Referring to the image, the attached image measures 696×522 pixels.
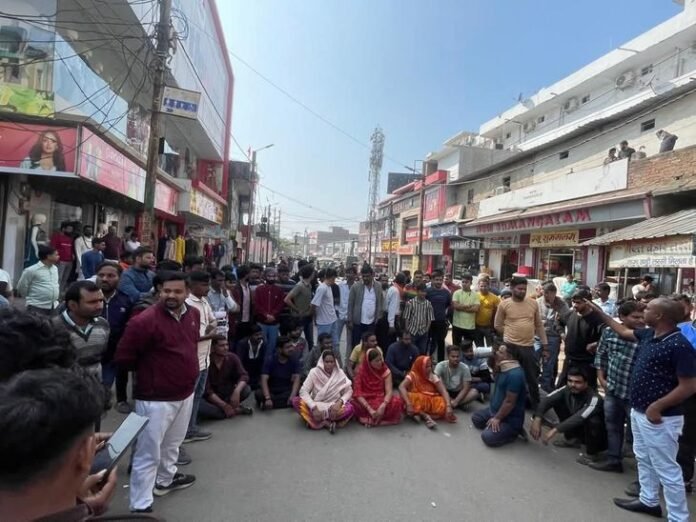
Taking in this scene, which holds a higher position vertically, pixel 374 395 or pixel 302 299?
pixel 302 299

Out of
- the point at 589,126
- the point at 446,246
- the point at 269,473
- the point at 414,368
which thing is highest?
the point at 589,126

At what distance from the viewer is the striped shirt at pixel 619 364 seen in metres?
4.10

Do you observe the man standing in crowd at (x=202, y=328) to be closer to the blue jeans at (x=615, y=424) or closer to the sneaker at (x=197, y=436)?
the sneaker at (x=197, y=436)

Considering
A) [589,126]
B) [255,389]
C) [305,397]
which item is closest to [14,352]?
[305,397]

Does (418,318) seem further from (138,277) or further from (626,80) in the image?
(626,80)

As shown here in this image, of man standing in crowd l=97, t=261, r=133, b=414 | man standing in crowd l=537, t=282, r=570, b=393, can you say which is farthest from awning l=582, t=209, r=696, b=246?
man standing in crowd l=97, t=261, r=133, b=414

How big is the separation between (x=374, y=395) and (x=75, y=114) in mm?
8116

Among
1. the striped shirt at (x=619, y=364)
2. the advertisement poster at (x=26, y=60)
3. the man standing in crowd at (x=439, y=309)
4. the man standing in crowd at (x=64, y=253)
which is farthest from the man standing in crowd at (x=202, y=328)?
the advertisement poster at (x=26, y=60)

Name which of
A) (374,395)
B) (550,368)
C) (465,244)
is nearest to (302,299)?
(374,395)

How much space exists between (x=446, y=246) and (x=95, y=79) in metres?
22.2

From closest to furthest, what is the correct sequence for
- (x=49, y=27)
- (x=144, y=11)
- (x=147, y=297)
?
(x=147, y=297), (x=49, y=27), (x=144, y=11)

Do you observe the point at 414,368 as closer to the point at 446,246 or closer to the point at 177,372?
the point at 177,372

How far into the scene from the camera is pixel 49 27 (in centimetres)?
831

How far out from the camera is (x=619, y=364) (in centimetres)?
417
